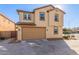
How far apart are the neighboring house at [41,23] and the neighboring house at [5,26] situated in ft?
0.68

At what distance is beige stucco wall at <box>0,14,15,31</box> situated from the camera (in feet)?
16.8

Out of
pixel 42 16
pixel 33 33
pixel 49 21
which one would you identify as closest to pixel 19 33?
pixel 33 33

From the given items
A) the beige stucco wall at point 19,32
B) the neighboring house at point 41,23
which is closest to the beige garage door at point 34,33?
the neighboring house at point 41,23

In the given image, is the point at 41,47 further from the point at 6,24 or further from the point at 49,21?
the point at 6,24

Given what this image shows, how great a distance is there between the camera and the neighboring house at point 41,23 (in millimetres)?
5156

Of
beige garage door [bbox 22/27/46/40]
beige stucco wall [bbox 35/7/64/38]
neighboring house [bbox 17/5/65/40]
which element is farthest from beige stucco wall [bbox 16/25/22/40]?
beige stucco wall [bbox 35/7/64/38]

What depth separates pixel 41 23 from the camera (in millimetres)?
5188

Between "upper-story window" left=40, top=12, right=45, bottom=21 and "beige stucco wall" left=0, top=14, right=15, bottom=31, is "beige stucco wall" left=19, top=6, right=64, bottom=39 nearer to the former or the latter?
"upper-story window" left=40, top=12, right=45, bottom=21

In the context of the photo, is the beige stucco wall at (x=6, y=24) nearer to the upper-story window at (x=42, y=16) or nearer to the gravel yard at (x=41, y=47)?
the gravel yard at (x=41, y=47)

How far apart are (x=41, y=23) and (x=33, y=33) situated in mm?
385

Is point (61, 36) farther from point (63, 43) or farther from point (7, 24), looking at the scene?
point (7, 24)
